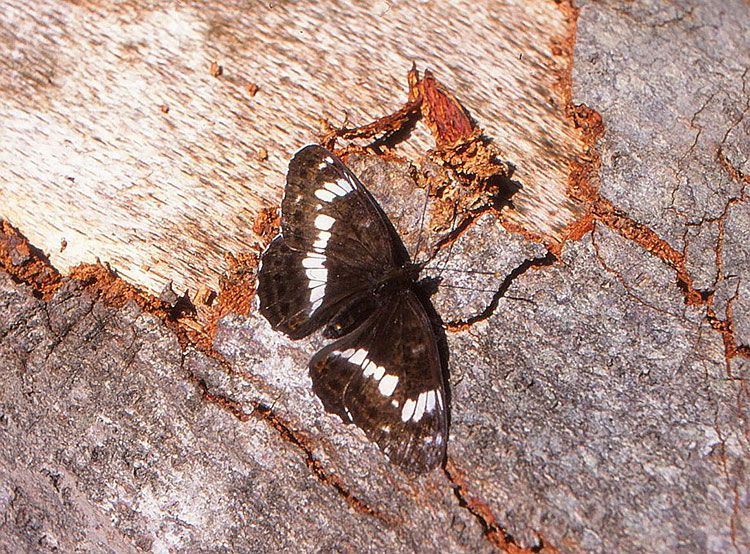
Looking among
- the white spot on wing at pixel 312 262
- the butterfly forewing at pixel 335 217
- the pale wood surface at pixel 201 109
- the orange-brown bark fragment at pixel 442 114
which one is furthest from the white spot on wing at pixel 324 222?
the orange-brown bark fragment at pixel 442 114

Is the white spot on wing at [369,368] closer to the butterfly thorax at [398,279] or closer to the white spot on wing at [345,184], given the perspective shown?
the butterfly thorax at [398,279]

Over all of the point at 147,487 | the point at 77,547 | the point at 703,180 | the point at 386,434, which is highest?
the point at 703,180

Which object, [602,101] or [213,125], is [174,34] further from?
[602,101]

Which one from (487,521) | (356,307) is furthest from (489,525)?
(356,307)

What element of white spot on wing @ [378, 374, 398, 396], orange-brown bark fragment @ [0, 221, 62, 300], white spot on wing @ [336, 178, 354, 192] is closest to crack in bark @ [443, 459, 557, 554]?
white spot on wing @ [378, 374, 398, 396]

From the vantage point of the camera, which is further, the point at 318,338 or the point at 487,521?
the point at 318,338

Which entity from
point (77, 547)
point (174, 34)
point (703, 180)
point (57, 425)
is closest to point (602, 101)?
point (703, 180)

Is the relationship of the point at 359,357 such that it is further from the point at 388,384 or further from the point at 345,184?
the point at 345,184
